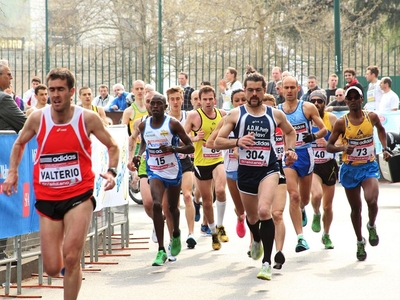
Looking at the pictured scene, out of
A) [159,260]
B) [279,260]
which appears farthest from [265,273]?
[159,260]

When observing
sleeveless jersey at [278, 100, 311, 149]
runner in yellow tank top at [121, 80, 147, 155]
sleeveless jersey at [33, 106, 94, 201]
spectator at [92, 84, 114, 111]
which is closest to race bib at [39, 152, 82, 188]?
sleeveless jersey at [33, 106, 94, 201]

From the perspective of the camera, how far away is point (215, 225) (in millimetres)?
12562

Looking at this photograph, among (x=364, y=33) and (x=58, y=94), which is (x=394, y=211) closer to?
(x=58, y=94)

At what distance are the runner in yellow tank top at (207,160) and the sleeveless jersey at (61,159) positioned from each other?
519 cm

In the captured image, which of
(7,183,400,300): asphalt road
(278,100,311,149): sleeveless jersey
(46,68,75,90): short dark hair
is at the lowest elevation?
(7,183,400,300): asphalt road

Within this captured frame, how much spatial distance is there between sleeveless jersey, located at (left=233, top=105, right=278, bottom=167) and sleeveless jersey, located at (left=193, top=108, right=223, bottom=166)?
3.04 metres

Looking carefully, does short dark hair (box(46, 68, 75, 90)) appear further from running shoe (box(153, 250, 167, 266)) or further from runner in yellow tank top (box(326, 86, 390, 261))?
runner in yellow tank top (box(326, 86, 390, 261))

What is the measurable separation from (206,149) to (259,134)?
3222 millimetres

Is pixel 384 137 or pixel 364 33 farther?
pixel 364 33

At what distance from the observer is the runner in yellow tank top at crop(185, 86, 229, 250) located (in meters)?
12.7

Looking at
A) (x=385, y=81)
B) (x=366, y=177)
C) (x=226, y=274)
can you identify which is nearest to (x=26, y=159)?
(x=226, y=274)

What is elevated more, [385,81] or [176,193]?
[385,81]

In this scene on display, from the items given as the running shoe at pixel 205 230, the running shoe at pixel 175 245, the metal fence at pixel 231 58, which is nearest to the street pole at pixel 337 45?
the metal fence at pixel 231 58

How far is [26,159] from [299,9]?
25.6 metres
